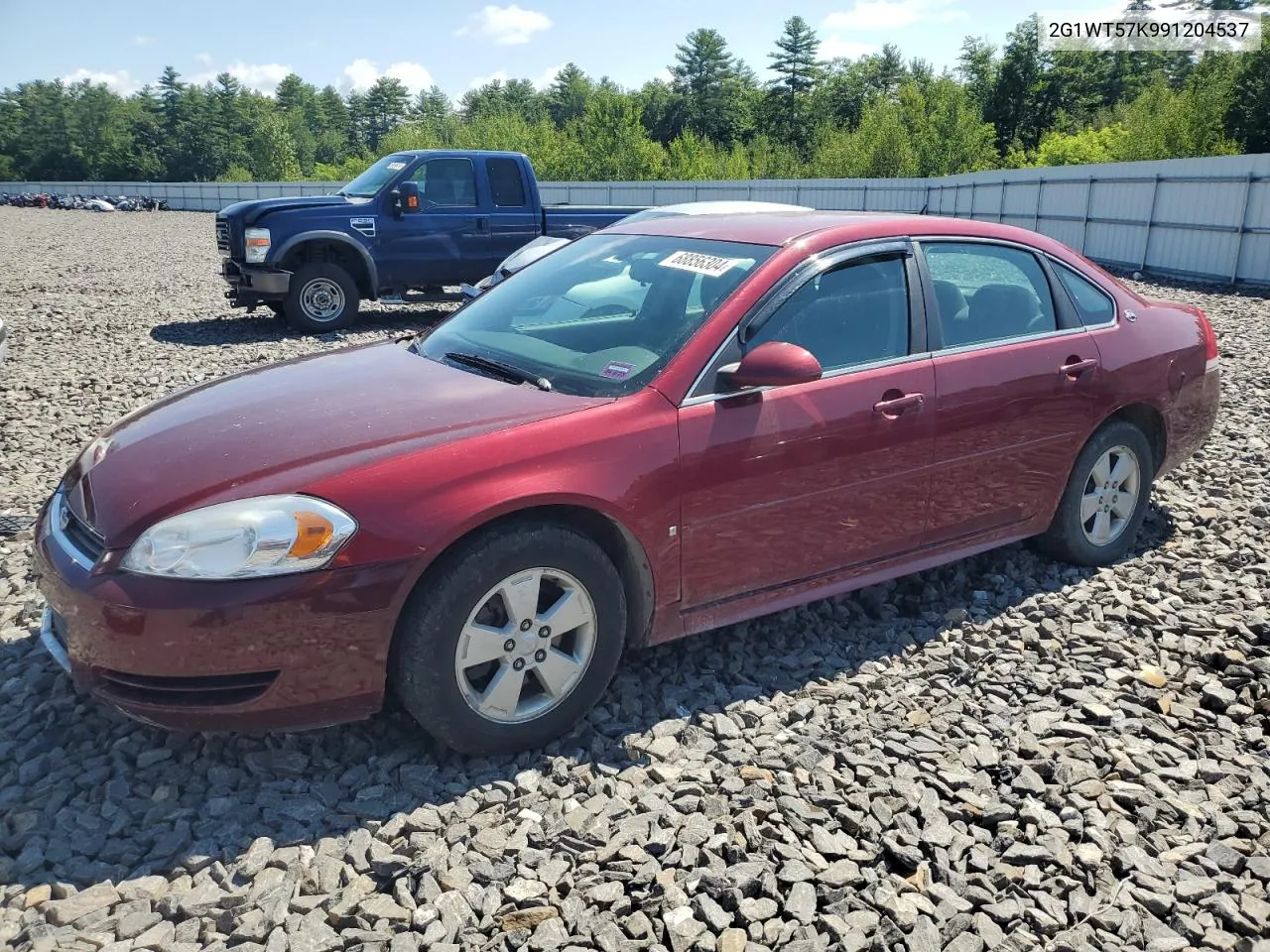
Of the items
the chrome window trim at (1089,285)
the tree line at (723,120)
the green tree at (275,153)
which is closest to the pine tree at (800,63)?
the tree line at (723,120)

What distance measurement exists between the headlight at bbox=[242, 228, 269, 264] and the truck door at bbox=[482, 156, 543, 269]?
2.55m

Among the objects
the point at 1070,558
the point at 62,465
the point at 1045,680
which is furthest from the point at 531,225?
the point at 1045,680

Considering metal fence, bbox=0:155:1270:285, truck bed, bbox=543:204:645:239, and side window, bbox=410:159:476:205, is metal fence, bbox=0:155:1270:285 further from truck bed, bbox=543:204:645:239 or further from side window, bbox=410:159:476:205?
side window, bbox=410:159:476:205

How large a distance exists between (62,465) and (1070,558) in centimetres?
581

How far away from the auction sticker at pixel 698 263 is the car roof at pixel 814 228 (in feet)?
0.48

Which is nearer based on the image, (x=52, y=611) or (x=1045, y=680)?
→ (x=52, y=611)

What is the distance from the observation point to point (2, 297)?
14.2m

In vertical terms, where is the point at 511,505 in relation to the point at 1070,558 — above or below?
above

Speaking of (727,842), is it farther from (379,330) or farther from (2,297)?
(2,297)

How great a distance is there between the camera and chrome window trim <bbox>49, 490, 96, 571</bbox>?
2.94 meters

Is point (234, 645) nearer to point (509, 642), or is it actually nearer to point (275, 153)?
point (509, 642)

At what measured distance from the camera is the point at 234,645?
2754 mm

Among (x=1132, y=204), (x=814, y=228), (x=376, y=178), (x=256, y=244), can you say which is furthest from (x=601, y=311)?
(x=1132, y=204)

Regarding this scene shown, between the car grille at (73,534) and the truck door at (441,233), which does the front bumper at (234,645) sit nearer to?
the car grille at (73,534)
